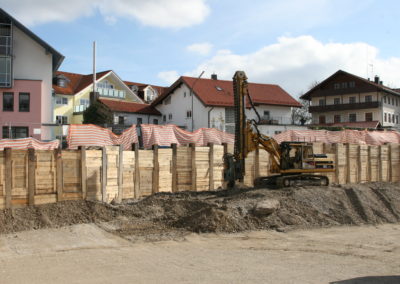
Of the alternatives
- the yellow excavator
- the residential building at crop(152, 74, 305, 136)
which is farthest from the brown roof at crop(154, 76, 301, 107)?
the yellow excavator

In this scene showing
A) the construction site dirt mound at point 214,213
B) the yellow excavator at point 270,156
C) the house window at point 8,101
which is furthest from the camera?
the house window at point 8,101

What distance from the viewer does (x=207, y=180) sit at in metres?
18.8

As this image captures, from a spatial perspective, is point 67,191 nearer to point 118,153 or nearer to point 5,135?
point 118,153

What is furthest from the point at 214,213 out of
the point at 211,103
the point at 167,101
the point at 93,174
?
the point at 167,101

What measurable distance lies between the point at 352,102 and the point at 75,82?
43804 millimetres

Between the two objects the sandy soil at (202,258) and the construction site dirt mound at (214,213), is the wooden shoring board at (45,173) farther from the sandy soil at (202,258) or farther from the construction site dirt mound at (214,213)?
the sandy soil at (202,258)

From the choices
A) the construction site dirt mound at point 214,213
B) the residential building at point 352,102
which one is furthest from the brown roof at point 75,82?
the construction site dirt mound at point 214,213

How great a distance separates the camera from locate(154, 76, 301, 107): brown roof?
161ft

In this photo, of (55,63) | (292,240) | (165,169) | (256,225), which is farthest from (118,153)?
(55,63)

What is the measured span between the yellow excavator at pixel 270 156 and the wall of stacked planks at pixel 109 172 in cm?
133

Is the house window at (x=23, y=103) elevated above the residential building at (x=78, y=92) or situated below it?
below

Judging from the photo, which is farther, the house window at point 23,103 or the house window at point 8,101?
the house window at point 23,103

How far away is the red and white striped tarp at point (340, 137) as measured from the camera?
2498cm

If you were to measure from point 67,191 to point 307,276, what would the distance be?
8.91m
